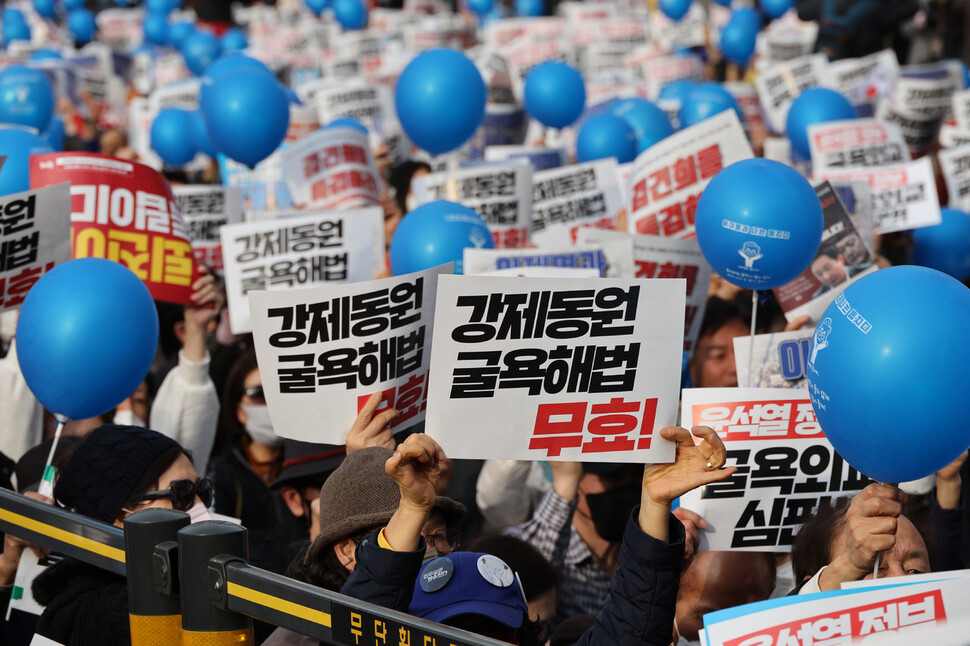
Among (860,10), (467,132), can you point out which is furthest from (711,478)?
(860,10)

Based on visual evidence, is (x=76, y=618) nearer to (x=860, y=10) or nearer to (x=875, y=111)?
(x=875, y=111)

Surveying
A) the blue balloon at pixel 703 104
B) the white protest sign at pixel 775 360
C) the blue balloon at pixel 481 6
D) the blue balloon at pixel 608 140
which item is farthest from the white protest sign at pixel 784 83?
the blue balloon at pixel 481 6

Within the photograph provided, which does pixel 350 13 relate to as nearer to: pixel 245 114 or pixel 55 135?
pixel 55 135

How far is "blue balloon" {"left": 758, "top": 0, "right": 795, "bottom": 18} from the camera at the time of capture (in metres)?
15.1

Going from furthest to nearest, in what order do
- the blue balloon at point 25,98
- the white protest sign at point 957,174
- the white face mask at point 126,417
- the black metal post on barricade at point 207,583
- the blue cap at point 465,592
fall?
the blue balloon at point 25,98
the white protest sign at point 957,174
the white face mask at point 126,417
the blue cap at point 465,592
the black metal post on barricade at point 207,583

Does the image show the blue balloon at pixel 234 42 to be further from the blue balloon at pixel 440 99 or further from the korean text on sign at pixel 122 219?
the korean text on sign at pixel 122 219

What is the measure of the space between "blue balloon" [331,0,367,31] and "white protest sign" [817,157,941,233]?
12.2m

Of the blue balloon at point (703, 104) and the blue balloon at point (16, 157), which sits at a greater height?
the blue balloon at point (16, 157)

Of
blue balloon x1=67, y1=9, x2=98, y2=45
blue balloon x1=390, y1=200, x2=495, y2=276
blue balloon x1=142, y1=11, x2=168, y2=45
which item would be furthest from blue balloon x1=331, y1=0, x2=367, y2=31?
blue balloon x1=390, y1=200, x2=495, y2=276

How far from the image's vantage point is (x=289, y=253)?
508 centimetres

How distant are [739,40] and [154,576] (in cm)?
1177

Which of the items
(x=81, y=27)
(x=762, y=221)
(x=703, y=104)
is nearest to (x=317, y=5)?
(x=81, y=27)

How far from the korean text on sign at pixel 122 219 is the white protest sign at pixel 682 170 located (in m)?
2.11

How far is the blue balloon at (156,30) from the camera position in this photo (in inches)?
725
